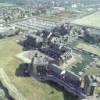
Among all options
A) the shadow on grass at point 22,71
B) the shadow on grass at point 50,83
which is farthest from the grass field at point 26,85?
the shadow on grass at point 22,71

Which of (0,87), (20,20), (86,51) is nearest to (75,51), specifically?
(86,51)

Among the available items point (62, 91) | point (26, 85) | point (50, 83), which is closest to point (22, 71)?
point (26, 85)

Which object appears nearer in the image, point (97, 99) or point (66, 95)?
point (97, 99)

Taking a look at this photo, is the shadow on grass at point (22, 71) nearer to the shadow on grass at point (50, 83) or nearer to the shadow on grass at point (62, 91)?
the shadow on grass at point (50, 83)

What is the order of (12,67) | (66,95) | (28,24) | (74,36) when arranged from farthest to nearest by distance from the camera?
1. (28,24)
2. (74,36)
3. (12,67)
4. (66,95)

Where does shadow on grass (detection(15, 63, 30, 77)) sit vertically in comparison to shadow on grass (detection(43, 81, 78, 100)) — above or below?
above

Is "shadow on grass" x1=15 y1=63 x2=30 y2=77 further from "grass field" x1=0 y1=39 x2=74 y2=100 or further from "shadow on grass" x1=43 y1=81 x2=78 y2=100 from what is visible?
"shadow on grass" x1=43 y1=81 x2=78 y2=100

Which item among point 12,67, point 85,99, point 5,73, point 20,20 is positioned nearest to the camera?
point 85,99

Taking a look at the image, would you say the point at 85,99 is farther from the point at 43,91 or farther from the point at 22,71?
the point at 22,71

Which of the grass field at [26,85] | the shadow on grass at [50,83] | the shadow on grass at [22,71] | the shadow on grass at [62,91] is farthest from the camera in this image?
the shadow on grass at [22,71]

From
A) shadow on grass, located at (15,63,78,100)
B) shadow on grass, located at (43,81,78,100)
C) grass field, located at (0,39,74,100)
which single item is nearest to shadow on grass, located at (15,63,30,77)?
shadow on grass, located at (15,63,78,100)

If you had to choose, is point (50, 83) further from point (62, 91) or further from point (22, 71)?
point (22, 71)
